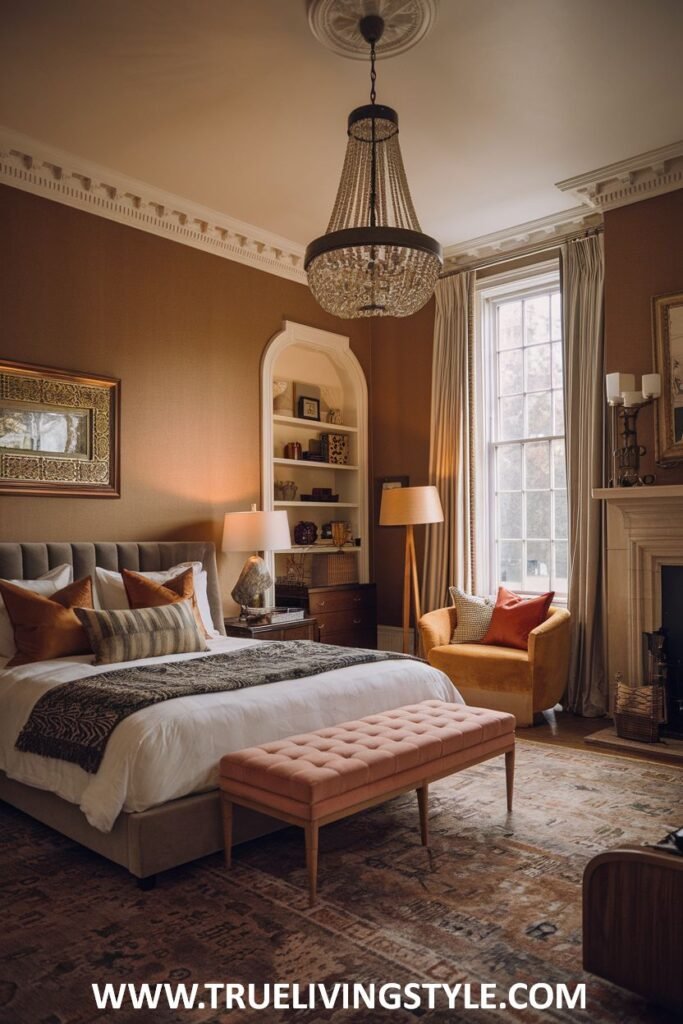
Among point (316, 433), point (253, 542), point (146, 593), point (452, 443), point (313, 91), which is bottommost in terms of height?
point (146, 593)

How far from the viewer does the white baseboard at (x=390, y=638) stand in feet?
22.2

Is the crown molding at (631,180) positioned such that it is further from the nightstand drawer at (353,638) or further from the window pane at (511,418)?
the nightstand drawer at (353,638)

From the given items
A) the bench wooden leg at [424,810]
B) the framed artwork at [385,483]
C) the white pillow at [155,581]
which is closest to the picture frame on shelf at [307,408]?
the framed artwork at [385,483]

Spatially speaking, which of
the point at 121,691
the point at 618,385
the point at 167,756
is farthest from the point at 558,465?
the point at 167,756

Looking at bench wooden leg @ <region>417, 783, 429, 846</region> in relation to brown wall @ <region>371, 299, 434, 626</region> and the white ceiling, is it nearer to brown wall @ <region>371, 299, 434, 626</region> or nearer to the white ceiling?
the white ceiling

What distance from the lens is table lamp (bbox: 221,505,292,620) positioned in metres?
5.31

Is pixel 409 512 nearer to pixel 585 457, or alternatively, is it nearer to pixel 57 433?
pixel 585 457

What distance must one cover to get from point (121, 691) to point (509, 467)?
158 inches

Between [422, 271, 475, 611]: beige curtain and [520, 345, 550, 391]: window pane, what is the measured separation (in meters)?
0.44

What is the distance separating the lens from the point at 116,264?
5.14 metres

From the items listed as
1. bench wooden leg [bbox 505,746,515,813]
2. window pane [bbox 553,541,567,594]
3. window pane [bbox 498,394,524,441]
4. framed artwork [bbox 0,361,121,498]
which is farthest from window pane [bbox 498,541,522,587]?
framed artwork [bbox 0,361,121,498]

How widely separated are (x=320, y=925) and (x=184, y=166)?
14.1 ft

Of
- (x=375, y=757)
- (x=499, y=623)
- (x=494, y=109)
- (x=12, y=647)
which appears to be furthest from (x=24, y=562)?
(x=494, y=109)

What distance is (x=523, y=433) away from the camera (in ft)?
20.3
